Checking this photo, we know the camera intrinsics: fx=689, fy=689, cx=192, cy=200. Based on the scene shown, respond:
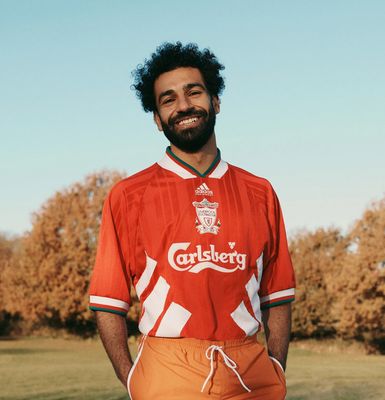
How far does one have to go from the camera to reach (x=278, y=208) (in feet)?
13.9

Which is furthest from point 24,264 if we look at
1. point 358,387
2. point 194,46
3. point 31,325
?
point 194,46

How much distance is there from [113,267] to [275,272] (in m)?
0.99

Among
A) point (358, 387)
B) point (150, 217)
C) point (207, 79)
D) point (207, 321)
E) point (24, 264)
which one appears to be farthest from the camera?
point (24, 264)

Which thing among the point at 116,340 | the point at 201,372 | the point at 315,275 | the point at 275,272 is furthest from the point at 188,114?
the point at 315,275

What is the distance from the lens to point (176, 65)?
4.16 metres

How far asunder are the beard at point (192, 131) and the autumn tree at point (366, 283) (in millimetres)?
33289

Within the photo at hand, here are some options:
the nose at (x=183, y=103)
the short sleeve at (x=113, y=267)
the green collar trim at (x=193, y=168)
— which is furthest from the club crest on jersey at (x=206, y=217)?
the nose at (x=183, y=103)

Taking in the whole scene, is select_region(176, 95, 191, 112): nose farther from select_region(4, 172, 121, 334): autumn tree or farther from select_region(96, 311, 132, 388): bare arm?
select_region(4, 172, 121, 334): autumn tree

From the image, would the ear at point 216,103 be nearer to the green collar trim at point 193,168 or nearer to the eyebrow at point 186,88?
the eyebrow at point 186,88

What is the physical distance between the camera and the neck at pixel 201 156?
4.02 metres

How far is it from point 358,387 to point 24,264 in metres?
30.4

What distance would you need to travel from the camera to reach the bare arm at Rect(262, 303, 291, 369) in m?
3.97

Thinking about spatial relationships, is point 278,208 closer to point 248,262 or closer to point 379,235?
point 248,262

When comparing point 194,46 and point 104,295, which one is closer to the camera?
point 104,295
